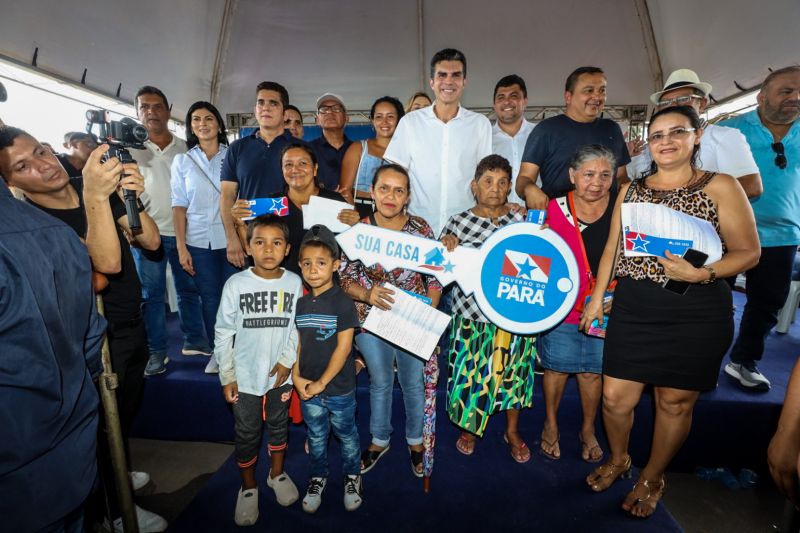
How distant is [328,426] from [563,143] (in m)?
2.04

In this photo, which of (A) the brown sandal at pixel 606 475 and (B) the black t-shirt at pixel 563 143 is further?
(B) the black t-shirt at pixel 563 143

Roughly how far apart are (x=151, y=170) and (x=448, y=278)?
8.21 feet

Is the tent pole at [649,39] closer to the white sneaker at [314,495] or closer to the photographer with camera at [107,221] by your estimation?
the white sneaker at [314,495]

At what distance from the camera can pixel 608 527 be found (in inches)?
67.6

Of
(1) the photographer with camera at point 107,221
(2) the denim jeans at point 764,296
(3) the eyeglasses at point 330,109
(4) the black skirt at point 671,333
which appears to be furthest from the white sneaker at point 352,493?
(2) the denim jeans at point 764,296

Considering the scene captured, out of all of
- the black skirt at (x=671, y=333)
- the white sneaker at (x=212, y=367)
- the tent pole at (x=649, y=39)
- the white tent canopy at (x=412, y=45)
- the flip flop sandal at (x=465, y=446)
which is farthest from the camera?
the tent pole at (x=649, y=39)

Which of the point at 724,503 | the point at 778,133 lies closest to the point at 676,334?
the point at 724,503

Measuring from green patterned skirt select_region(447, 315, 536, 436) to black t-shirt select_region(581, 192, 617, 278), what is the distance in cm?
51

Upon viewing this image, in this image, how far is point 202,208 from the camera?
8.57ft

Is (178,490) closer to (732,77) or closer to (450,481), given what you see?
(450,481)

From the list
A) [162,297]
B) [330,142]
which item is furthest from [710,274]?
[162,297]

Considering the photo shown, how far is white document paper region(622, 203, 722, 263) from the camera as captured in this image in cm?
145

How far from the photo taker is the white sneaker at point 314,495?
70.6 inches

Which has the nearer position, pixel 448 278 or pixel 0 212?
pixel 0 212
